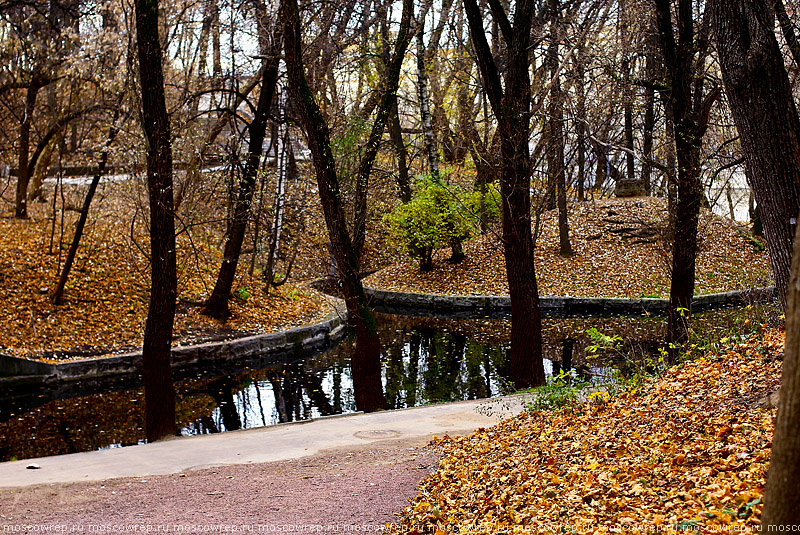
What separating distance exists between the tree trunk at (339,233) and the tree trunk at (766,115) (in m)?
6.24

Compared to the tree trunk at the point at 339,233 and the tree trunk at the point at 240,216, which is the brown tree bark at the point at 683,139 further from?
the tree trunk at the point at 240,216

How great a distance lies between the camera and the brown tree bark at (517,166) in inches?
395

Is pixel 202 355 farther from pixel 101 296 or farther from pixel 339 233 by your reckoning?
pixel 339 233

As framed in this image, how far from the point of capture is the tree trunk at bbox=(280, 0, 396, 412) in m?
10.4

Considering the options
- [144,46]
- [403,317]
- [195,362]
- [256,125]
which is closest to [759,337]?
[144,46]

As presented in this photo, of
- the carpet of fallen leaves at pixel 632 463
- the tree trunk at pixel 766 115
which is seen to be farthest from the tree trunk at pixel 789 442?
the tree trunk at pixel 766 115

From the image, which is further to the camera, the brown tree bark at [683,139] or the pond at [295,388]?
the pond at [295,388]

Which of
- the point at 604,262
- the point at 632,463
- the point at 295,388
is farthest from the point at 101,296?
the point at 604,262

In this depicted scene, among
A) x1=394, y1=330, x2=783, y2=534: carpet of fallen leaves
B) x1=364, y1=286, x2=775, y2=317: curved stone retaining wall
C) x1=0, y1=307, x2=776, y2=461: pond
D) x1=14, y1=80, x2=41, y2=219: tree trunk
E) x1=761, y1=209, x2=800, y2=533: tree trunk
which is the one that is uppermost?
x1=14, y1=80, x2=41, y2=219: tree trunk

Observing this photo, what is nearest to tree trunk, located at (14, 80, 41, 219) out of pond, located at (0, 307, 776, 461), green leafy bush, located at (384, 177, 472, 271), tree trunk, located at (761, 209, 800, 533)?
pond, located at (0, 307, 776, 461)

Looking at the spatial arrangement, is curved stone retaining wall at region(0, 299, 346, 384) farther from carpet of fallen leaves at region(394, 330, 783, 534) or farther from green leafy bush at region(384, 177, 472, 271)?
carpet of fallen leaves at region(394, 330, 783, 534)

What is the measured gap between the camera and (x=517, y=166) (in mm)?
10141

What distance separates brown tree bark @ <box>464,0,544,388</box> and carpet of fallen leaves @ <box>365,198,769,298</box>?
394 inches

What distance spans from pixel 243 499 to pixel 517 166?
6.51m
